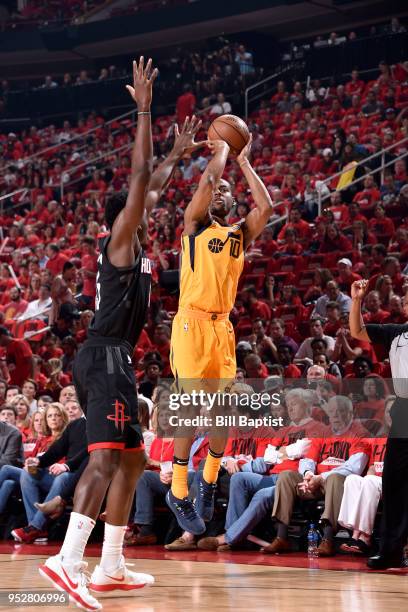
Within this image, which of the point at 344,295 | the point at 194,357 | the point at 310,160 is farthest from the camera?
the point at 310,160

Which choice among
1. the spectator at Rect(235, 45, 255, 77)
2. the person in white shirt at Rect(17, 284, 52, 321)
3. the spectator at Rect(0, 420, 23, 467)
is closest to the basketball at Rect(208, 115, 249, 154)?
the spectator at Rect(0, 420, 23, 467)

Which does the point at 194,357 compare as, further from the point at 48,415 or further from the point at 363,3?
the point at 363,3

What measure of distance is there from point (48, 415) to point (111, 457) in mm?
4506

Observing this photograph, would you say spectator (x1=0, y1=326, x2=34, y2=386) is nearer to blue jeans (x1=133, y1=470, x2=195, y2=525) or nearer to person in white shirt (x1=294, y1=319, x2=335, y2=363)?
person in white shirt (x1=294, y1=319, x2=335, y2=363)

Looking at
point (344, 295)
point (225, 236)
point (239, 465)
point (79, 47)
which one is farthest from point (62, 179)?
point (225, 236)

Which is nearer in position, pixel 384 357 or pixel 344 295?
pixel 384 357

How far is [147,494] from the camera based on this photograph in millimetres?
8883

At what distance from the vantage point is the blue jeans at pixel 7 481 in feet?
31.3

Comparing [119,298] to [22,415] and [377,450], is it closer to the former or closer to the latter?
[377,450]

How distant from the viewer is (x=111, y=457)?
5297 mm

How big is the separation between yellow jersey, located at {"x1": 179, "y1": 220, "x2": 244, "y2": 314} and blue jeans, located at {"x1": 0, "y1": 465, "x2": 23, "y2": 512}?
12.4ft

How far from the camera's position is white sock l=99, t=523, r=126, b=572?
214 inches

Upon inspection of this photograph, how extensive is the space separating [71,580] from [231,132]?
10.4 feet

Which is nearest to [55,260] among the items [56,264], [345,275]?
[56,264]
